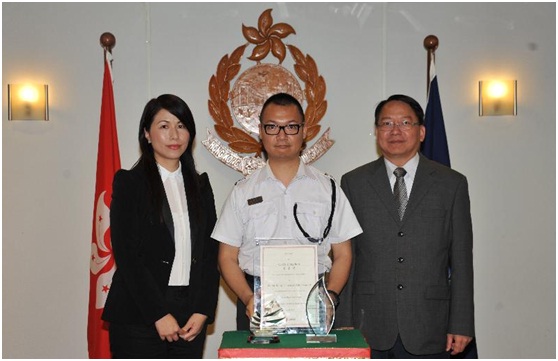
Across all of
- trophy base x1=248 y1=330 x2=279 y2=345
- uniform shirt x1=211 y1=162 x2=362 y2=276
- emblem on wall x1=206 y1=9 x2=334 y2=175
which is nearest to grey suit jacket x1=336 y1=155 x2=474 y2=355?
uniform shirt x1=211 y1=162 x2=362 y2=276

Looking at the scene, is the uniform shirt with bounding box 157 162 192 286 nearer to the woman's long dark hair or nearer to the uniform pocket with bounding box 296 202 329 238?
the woman's long dark hair

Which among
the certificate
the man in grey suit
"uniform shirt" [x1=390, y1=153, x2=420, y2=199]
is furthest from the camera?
"uniform shirt" [x1=390, y1=153, x2=420, y2=199]

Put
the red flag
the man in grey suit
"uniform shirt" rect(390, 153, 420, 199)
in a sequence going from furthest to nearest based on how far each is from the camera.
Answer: the red flag, "uniform shirt" rect(390, 153, 420, 199), the man in grey suit

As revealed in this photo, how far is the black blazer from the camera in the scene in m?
2.65

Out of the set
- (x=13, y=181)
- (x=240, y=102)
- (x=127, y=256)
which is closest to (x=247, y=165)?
(x=240, y=102)

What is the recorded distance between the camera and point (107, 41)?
4.40 metres

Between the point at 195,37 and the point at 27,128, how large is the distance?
4.18ft

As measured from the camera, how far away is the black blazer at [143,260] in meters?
2.65

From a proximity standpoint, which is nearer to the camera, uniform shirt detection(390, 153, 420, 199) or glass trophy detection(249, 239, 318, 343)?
glass trophy detection(249, 239, 318, 343)

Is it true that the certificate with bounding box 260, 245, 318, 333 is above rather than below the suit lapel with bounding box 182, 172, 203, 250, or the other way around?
below

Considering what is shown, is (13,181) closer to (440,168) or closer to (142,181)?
(142,181)

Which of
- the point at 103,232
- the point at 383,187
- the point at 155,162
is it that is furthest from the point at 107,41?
the point at 383,187

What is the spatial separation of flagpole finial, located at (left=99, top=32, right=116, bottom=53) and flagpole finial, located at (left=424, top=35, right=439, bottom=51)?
6.72 feet

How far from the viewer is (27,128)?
4.57m
